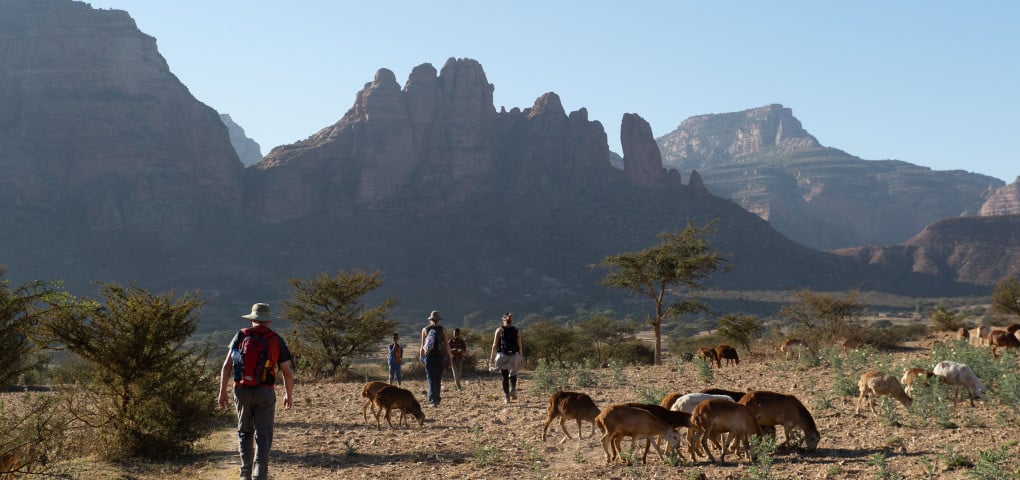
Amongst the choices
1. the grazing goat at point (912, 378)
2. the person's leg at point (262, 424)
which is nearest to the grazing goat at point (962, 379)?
the grazing goat at point (912, 378)

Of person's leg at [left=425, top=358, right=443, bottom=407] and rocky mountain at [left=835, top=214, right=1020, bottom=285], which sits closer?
person's leg at [left=425, top=358, right=443, bottom=407]

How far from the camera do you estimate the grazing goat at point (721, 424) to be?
8680mm

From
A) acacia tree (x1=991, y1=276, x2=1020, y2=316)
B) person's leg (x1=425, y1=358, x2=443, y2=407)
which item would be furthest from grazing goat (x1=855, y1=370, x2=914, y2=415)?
acacia tree (x1=991, y1=276, x2=1020, y2=316)

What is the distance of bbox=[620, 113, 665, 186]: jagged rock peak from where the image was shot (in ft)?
442

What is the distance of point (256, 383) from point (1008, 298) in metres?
35.6

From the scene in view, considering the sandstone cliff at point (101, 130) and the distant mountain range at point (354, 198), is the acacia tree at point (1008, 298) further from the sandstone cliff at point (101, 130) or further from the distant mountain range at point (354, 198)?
the sandstone cliff at point (101, 130)

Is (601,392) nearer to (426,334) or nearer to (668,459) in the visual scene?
(426,334)

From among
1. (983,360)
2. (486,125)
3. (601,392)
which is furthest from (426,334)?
(486,125)

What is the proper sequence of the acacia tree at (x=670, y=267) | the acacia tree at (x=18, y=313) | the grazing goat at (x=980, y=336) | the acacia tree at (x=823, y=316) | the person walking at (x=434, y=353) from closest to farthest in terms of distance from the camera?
the acacia tree at (x=18, y=313) → the person walking at (x=434, y=353) → the grazing goat at (x=980, y=336) → the acacia tree at (x=823, y=316) → the acacia tree at (x=670, y=267)

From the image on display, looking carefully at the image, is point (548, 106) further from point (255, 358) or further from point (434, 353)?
point (255, 358)

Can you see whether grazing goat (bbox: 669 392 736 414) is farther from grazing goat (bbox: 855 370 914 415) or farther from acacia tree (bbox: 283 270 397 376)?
acacia tree (bbox: 283 270 397 376)

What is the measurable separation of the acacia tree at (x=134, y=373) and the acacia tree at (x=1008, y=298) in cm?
3435

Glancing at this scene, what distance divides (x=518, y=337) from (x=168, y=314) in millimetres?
6091

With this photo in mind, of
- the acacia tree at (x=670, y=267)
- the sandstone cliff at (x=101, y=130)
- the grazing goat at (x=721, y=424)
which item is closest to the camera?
the grazing goat at (x=721, y=424)
